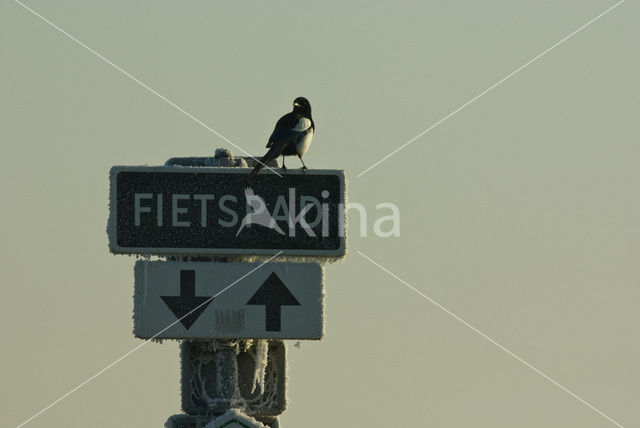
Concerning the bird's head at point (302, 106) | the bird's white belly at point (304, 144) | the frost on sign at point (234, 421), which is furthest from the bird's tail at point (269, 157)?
the frost on sign at point (234, 421)

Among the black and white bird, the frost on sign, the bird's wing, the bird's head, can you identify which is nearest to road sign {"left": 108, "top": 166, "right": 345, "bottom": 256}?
the black and white bird

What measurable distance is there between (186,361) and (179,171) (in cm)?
91

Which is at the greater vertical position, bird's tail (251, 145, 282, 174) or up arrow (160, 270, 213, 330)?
bird's tail (251, 145, 282, 174)

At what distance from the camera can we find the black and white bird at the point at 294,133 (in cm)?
678

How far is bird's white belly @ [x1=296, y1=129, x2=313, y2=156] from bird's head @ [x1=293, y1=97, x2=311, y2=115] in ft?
0.55

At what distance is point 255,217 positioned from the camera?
5.70m

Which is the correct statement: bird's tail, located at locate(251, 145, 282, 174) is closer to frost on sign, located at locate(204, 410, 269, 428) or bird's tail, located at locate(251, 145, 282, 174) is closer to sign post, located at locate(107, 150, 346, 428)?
sign post, located at locate(107, 150, 346, 428)

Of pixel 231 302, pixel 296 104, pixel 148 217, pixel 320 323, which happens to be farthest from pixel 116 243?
pixel 296 104

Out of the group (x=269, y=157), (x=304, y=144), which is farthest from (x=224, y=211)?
(x=304, y=144)

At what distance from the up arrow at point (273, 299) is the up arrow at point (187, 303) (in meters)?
0.23

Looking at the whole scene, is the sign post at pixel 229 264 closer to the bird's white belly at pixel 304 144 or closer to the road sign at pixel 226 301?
the road sign at pixel 226 301

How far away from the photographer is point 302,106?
7.63 m

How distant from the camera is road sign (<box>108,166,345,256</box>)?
5652mm

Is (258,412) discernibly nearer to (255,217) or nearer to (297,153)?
(255,217)
